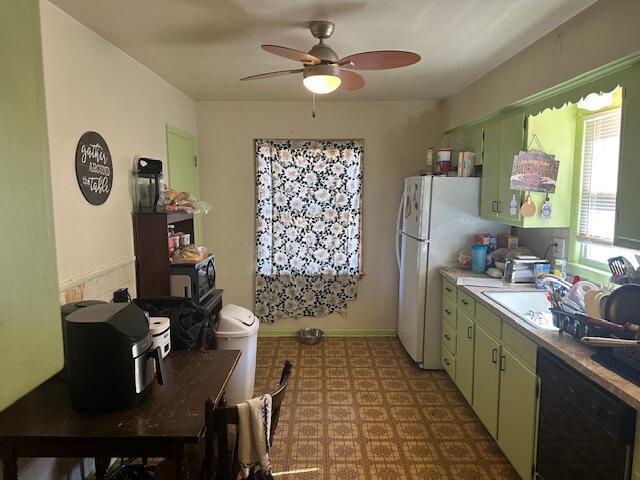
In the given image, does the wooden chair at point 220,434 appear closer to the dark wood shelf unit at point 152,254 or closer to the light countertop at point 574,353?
the light countertop at point 574,353

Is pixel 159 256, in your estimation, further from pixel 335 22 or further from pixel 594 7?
pixel 594 7

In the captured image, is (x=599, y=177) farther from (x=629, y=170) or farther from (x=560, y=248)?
(x=629, y=170)

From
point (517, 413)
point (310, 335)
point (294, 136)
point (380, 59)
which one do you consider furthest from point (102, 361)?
point (294, 136)

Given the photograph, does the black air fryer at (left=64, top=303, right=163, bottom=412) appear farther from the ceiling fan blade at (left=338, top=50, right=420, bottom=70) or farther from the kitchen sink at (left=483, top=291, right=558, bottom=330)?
the kitchen sink at (left=483, top=291, right=558, bottom=330)

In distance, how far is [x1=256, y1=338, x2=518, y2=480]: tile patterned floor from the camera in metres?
2.45

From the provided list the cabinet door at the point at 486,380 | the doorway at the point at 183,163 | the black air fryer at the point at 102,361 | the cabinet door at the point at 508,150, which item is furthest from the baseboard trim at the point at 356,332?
the black air fryer at the point at 102,361

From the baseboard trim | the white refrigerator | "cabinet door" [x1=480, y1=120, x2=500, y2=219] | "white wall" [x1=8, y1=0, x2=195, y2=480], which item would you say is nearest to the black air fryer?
"white wall" [x1=8, y1=0, x2=195, y2=480]

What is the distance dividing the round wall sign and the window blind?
289 centimetres

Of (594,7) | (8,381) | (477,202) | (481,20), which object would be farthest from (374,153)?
(8,381)

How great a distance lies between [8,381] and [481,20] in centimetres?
240

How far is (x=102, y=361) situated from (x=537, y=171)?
2.64 metres

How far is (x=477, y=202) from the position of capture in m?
3.54

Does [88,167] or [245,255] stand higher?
[88,167]

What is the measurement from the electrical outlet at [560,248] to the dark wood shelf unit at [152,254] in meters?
2.65
